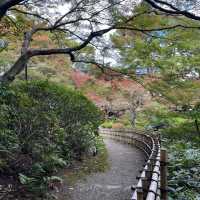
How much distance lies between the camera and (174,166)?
10.1 metres

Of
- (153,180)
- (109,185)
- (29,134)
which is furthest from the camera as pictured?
(109,185)

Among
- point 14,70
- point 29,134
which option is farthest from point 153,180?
point 14,70

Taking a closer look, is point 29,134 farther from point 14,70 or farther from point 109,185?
point 14,70

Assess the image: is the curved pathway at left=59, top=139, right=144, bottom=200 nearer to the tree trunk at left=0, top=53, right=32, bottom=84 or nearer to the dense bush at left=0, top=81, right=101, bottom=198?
the dense bush at left=0, top=81, right=101, bottom=198

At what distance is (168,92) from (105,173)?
3.35m

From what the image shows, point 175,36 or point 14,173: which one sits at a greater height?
point 175,36

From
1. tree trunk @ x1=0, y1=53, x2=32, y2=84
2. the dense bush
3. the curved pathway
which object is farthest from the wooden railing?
tree trunk @ x1=0, y1=53, x2=32, y2=84

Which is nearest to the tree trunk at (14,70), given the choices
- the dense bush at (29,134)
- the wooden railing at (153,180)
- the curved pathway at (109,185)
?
the dense bush at (29,134)

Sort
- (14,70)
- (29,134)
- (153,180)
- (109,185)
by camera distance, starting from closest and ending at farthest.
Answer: (153,180) < (29,134) < (109,185) < (14,70)

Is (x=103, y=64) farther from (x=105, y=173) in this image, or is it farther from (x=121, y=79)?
(x=105, y=173)

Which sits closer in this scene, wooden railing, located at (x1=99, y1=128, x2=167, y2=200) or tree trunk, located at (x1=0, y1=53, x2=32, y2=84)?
wooden railing, located at (x1=99, y1=128, x2=167, y2=200)

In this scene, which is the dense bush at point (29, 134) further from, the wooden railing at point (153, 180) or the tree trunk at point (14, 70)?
the wooden railing at point (153, 180)

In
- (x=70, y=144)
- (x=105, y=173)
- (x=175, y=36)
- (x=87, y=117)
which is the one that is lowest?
(x=105, y=173)

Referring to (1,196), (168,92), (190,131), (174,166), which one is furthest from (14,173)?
(190,131)
